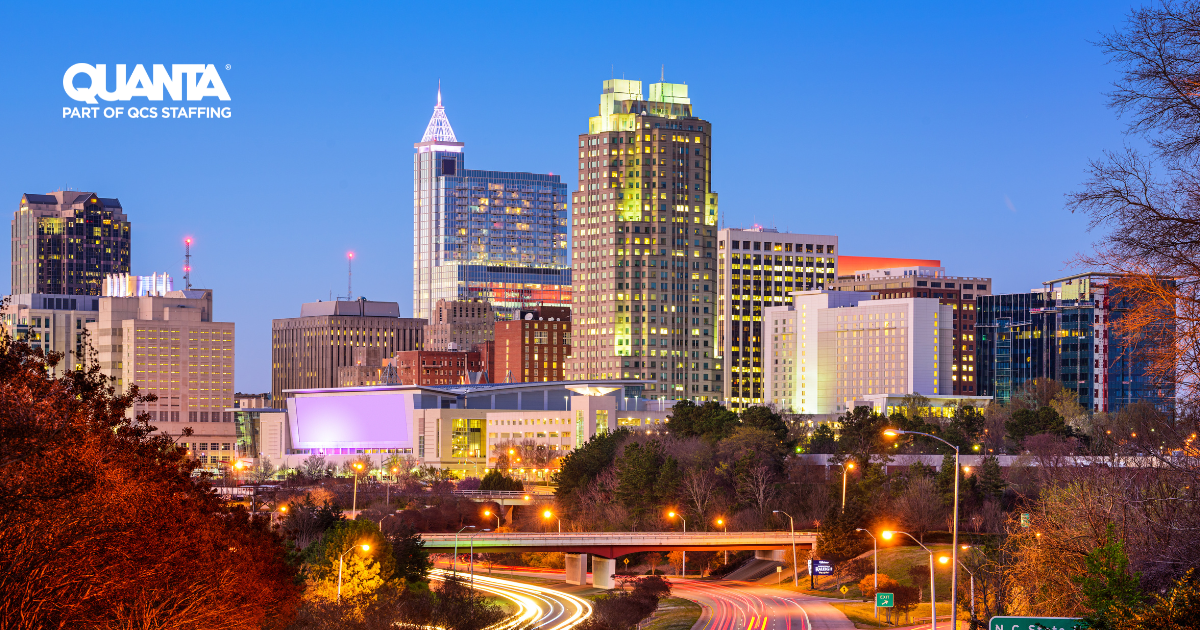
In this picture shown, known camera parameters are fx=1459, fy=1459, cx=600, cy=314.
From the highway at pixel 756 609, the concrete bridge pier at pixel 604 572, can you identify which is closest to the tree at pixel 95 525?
the highway at pixel 756 609

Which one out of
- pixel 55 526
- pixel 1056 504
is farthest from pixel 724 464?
pixel 55 526

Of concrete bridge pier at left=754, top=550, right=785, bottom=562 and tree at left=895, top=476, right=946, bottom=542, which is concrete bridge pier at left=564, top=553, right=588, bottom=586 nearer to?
concrete bridge pier at left=754, top=550, right=785, bottom=562

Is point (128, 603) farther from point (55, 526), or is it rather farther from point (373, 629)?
point (373, 629)

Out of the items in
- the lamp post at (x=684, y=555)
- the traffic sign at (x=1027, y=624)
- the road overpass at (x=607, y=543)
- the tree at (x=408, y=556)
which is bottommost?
the lamp post at (x=684, y=555)

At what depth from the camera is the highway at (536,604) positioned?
103 m

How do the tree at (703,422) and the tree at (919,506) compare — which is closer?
the tree at (919,506)

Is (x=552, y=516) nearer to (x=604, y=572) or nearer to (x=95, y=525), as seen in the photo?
(x=604, y=572)

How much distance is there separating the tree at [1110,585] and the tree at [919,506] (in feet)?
345

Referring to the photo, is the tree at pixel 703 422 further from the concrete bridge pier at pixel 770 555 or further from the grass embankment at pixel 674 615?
the grass embankment at pixel 674 615

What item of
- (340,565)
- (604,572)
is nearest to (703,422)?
(604,572)

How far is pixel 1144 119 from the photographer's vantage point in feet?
85.0

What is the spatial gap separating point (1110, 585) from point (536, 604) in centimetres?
8841

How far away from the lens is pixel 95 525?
33875mm

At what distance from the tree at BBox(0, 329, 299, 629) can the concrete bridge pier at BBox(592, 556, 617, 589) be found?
71.8m
